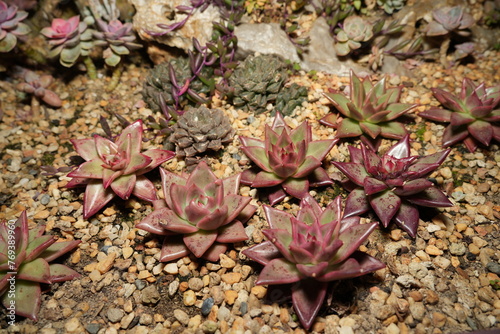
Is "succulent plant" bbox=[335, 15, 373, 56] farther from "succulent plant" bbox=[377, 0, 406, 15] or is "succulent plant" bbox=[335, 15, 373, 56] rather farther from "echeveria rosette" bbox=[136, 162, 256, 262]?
"echeveria rosette" bbox=[136, 162, 256, 262]

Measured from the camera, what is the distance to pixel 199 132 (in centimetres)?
239

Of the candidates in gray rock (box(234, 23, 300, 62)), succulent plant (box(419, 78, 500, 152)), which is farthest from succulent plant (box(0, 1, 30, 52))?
succulent plant (box(419, 78, 500, 152))

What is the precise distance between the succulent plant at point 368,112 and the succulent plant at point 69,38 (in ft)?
6.35

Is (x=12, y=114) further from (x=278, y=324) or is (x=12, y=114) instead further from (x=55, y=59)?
(x=278, y=324)

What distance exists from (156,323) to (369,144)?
166cm

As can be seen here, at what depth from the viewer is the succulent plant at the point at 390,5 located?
3172mm

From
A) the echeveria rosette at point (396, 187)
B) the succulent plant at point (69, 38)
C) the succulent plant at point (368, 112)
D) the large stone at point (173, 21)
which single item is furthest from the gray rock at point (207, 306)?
the succulent plant at point (69, 38)

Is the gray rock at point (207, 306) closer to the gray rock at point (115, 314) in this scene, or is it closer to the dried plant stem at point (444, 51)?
the gray rock at point (115, 314)

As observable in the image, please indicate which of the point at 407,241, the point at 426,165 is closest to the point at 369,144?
the point at 426,165

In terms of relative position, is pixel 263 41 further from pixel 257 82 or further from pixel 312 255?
pixel 312 255

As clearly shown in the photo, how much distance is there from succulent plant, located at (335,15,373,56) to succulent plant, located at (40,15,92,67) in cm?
198

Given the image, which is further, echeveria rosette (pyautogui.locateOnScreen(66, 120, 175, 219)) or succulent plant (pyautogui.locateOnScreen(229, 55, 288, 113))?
succulent plant (pyautogui.locateOnScreen(229, 55, 288, 113))

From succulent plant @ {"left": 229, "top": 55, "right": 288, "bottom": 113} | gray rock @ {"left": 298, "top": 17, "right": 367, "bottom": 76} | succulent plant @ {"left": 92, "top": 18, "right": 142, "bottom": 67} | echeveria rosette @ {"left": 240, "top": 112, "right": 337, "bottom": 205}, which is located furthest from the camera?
gray rock @ {"left": 298, "top": 17, "right": 367, "bottom": 76}

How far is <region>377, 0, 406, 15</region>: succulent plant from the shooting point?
10.4ft
